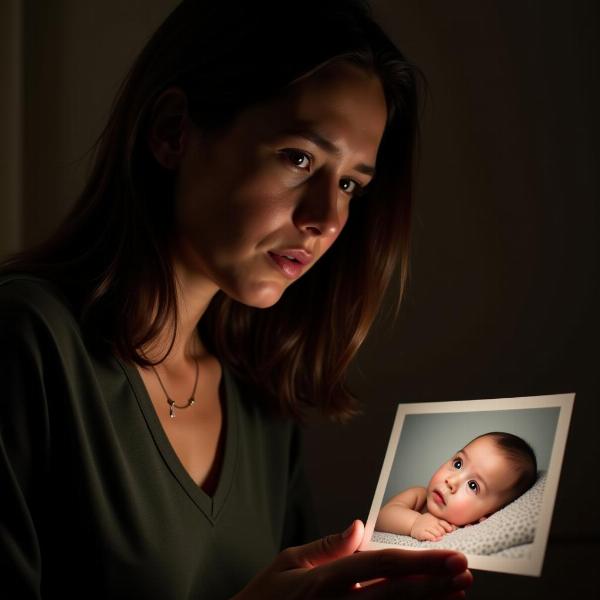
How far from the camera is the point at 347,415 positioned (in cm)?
128

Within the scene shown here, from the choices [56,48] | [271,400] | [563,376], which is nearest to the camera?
[563,376]

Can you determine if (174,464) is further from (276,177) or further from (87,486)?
(276,177)

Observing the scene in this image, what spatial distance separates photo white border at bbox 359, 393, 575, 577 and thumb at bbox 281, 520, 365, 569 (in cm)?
2

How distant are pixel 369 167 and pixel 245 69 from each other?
209 mm

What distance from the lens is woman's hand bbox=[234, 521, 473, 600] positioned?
2.28ft

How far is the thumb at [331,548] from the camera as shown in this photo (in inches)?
31.5

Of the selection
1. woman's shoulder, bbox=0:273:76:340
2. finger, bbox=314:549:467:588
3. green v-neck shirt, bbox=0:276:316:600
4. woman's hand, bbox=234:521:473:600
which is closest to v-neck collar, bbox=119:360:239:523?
green v-neck shirt, bbox=0:276:316:600

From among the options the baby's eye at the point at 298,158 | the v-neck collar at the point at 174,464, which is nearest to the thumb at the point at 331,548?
the v-neck collar at the point at 174,464

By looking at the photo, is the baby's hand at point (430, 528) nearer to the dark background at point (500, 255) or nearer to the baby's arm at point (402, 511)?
the baby's arm at point (402, 511)

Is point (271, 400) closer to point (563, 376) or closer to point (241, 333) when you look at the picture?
point (241, 333)

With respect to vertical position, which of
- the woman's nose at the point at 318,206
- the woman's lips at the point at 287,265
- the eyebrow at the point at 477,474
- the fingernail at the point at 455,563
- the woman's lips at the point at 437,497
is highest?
the woman's nose at the point at 318,206

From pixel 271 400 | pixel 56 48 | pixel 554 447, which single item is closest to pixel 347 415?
pixel 271 400

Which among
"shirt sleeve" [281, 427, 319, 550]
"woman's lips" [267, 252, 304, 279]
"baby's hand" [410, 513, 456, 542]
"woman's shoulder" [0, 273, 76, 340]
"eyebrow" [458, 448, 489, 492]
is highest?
"woman's lips" [267, 252, 304, 279]

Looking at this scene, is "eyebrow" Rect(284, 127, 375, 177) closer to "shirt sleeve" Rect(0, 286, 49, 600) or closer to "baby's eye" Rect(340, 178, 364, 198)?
"baby's eye" Rect(340, 178, 364, 198)
